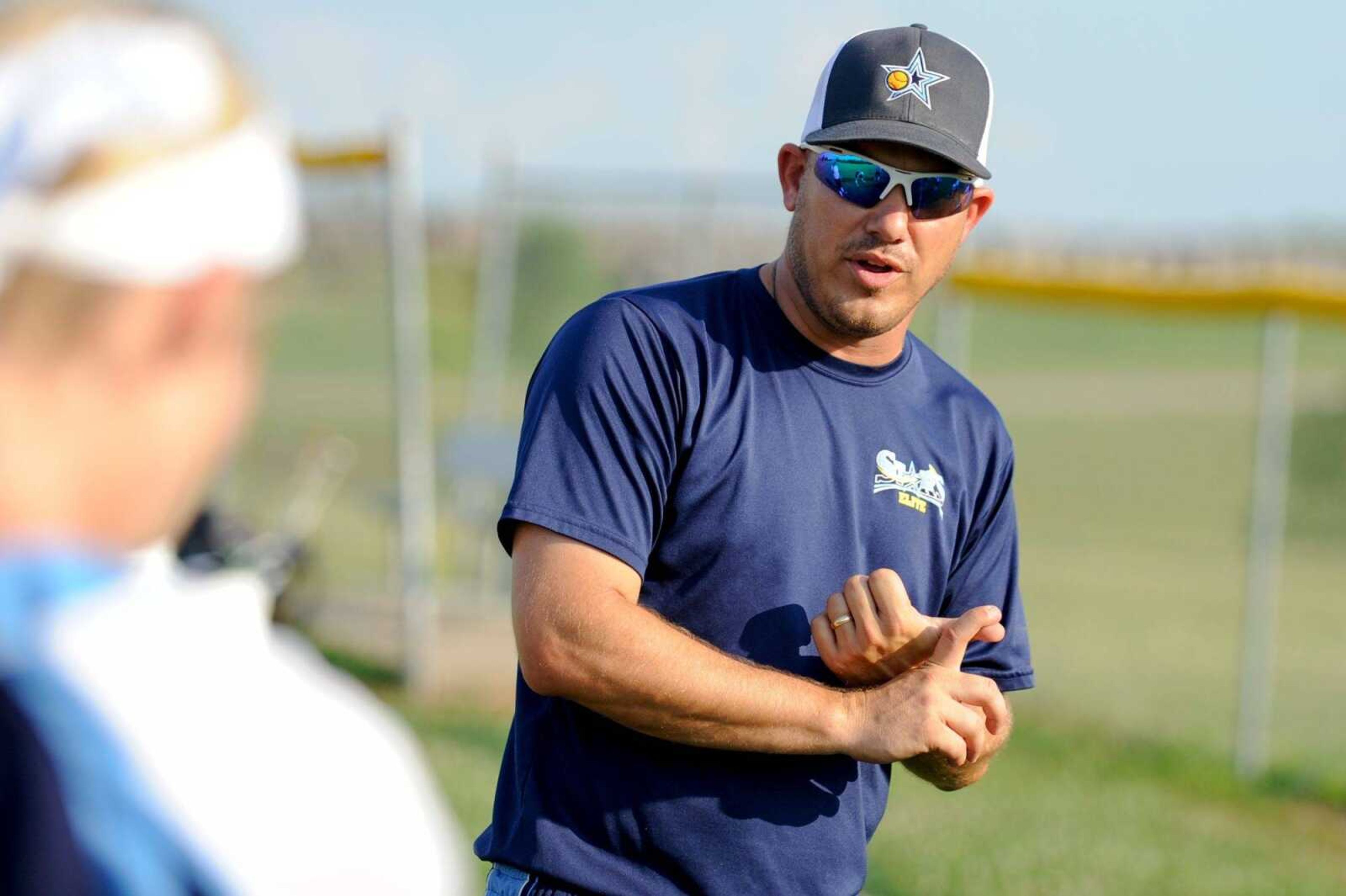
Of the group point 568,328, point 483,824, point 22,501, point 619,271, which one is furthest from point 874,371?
point 619,271

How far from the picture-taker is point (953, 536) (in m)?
3.03

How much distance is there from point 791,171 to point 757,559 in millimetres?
909

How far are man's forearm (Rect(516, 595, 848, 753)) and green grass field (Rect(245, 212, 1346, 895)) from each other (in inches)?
27.4

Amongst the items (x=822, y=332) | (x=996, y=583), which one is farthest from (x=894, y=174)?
(x=996, y=583)

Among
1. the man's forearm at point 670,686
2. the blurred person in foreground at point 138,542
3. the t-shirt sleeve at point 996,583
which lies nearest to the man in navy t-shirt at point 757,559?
the man's forearm at point 670,686

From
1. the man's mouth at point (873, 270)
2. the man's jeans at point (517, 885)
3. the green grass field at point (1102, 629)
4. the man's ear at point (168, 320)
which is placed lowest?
the green grass field at point (1102, 629)

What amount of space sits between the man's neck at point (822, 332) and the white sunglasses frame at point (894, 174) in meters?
0.20

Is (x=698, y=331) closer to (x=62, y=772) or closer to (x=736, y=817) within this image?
(x=736, y=817)

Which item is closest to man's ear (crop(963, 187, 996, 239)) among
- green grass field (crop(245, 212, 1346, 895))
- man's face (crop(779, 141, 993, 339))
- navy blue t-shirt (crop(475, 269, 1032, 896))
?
man's face (crop(779, 141, 993, 339))

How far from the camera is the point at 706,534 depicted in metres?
2.70

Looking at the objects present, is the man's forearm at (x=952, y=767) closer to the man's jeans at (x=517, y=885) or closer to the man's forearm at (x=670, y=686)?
the man's forearm at (x=670, y=686)

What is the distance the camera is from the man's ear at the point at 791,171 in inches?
124

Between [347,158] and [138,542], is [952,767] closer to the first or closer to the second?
[138,542]

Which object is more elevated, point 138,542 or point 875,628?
point 138,542
